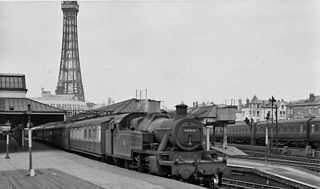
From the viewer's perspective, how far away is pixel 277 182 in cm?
2086

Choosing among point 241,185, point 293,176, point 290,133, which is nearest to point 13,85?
point 290,133

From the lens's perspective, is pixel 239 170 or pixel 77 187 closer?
pixel 77 187

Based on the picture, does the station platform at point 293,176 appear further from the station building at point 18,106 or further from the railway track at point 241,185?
the station building at point 18,106

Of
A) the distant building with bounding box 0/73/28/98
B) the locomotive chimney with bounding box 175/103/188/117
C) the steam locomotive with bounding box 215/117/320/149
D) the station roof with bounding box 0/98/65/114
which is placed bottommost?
the steam locomotive with bounding box 215/117/320/149

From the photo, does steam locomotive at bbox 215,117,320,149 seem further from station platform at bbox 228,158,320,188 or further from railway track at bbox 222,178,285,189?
railway track at bbox 222,178,285,189

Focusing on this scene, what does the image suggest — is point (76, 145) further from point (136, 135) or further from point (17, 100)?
point (136, 135)

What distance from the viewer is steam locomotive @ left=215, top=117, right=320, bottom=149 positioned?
43406 mm

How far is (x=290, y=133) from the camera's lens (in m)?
48.2

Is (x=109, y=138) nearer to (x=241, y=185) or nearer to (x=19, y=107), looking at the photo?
(x=241, y=185)

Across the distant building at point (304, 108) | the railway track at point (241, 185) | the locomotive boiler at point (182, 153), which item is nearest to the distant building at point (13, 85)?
the railway track at point (241, 185)

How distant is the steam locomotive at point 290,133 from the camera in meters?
43.4

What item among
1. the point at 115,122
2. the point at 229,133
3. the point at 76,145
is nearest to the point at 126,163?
the point at 115,122

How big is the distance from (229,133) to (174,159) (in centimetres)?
4895

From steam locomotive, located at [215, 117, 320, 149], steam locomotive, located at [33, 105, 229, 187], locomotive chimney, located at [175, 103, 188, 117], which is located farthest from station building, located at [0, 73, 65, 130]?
steam locomotive, located at [215, 117, 320, 149]
